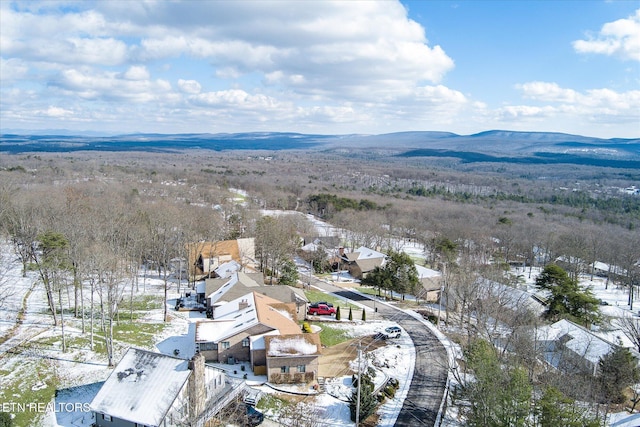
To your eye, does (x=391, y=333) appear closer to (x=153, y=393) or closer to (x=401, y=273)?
(x=401, y=273)

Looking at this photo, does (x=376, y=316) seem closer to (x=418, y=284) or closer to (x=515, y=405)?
(x=418, y=284)

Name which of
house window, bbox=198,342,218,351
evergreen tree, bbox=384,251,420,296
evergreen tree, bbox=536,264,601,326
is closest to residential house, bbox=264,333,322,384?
house window, bbox=198,342,218,351

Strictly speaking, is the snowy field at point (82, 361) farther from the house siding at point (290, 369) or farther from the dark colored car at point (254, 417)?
the house siding at point (290, 369)

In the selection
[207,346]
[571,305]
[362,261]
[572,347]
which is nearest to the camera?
[207,346]

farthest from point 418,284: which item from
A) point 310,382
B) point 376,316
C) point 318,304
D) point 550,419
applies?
point 550,419

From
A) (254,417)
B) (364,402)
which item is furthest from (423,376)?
(254,417)
